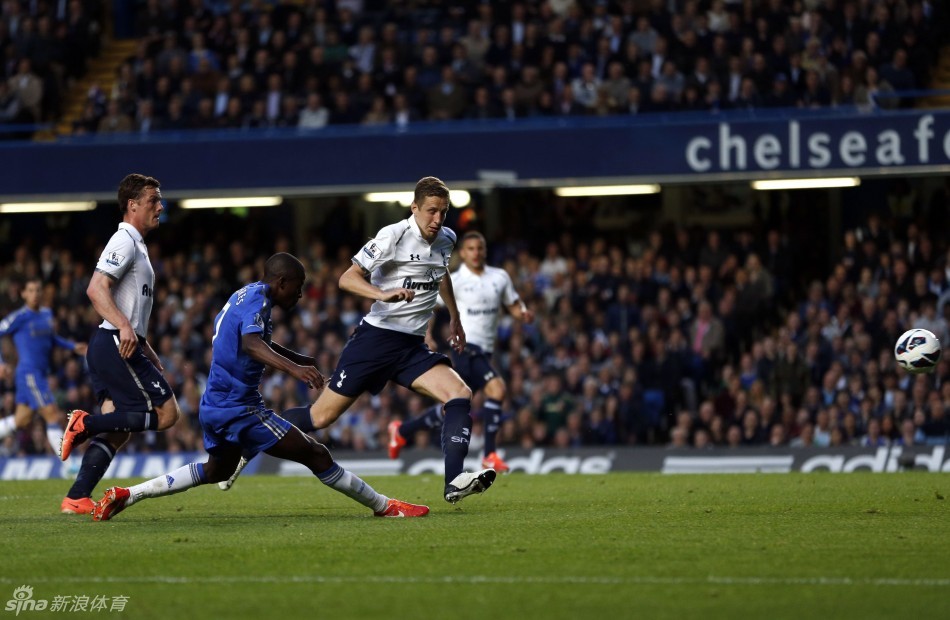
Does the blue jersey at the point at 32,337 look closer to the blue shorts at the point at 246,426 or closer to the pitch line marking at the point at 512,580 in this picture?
the blue shorts at the point at 246,426

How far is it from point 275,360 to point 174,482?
1.31 meters

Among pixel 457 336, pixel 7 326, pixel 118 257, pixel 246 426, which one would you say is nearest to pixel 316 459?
pixel 246 426

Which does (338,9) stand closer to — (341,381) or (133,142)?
(133,142)

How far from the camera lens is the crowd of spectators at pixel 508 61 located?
20328 mm

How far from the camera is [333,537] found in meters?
8.21

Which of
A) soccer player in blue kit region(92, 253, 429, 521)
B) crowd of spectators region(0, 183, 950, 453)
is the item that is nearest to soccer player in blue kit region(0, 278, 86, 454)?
crowd of spectators region(0, 183, 950, 453)

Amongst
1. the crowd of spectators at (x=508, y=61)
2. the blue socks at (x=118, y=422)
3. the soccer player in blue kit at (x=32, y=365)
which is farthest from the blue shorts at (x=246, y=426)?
the crowd of spectators at (x=508, y=61)

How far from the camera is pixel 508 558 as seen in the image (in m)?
7.18

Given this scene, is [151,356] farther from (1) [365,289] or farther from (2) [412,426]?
(2) [412,426]

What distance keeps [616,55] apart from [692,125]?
2.30 meters

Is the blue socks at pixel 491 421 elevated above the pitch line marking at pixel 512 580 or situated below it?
below

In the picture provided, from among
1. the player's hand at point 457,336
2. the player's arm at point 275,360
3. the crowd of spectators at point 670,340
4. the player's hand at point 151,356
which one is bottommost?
the crowd of spectators at point 670,340

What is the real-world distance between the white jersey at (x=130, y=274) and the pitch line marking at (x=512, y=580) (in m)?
3.33

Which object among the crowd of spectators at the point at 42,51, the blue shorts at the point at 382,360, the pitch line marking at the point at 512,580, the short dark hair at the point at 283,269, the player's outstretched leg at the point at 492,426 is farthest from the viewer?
the crowd of spectators at the point at 42,51
